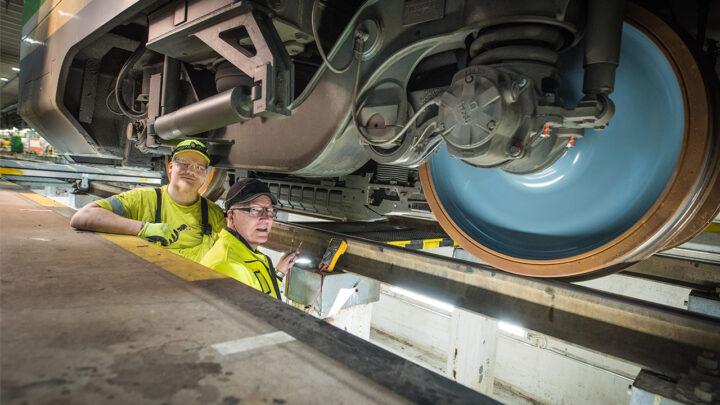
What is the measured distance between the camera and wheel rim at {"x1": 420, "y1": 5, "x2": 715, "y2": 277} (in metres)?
1.45

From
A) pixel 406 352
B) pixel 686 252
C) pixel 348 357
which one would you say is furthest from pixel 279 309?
pixel 406 352

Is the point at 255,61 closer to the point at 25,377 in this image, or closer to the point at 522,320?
the point at 25,377

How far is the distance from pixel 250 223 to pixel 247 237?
0.09 m

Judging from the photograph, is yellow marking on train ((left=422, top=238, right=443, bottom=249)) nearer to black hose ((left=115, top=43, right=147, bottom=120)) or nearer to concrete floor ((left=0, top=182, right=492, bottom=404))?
concrete floor ((left=0, top=182, right=492, bottom=404))

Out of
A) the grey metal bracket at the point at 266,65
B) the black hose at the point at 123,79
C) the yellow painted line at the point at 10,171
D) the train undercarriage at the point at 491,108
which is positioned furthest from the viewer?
the yellow painted line at the point at 10,171

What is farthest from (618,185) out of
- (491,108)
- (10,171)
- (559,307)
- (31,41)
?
(10,171)

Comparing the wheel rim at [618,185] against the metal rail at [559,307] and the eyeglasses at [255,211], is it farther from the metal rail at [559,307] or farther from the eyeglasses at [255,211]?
the eyeglasses at [255,211]

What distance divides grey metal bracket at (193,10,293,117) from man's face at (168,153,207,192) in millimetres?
1070

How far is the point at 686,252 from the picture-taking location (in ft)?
11.2

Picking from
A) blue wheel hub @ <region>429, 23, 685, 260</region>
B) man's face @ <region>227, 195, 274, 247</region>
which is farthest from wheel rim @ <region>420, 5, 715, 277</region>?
man's face @ <region>227, 195, 274, 247</region>

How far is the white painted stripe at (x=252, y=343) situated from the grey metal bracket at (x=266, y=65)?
125 cm

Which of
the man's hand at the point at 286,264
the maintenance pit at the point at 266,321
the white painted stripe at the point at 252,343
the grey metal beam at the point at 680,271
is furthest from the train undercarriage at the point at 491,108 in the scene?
the grey metal beam at the point at 680,271

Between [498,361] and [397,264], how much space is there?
6379 millimetres

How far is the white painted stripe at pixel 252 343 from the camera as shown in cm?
91
